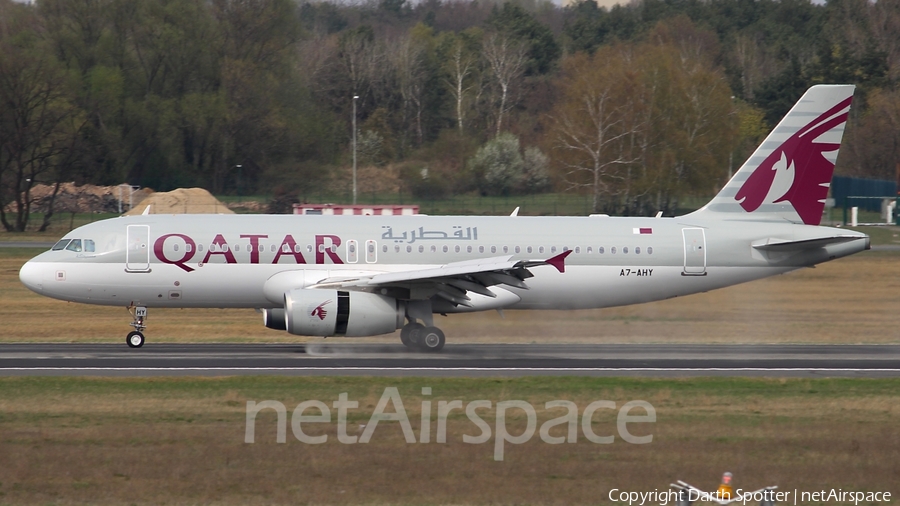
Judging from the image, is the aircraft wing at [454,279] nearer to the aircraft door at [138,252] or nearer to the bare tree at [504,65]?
the aircraft door at [138,252]

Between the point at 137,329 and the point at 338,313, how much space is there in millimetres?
5654

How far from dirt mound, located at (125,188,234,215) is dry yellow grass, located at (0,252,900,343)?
23.6m

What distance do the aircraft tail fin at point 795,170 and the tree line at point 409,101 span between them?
126ft

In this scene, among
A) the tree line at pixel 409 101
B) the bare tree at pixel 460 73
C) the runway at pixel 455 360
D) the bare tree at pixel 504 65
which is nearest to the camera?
the runway at pixel 455 360

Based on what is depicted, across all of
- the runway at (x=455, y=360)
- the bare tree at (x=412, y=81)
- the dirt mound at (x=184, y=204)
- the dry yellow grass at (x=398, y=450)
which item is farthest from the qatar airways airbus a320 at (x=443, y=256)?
the bare tree at (x=412, y=81)

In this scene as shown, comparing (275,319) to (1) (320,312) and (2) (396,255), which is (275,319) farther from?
(2) (396,255)

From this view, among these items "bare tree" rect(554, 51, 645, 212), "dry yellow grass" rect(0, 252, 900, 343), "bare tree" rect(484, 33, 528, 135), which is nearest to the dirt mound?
"bare tree" rect(554, 51, 645, 212)

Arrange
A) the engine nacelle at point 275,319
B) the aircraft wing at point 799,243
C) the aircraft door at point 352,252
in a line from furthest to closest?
the aircraft wing at point 799,243 → the aircraft door at point 352,252 → the engine nacelle at point 275,319

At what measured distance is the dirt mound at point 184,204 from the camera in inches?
2450

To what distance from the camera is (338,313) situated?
25.0 m

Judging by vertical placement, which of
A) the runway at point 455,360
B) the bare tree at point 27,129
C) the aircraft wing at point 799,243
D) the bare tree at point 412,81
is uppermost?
the bare tree at point 412,81

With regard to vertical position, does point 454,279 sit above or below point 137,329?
above

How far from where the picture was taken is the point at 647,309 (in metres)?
31.3

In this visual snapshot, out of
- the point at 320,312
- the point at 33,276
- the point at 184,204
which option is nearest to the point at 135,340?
the point at 33,276
